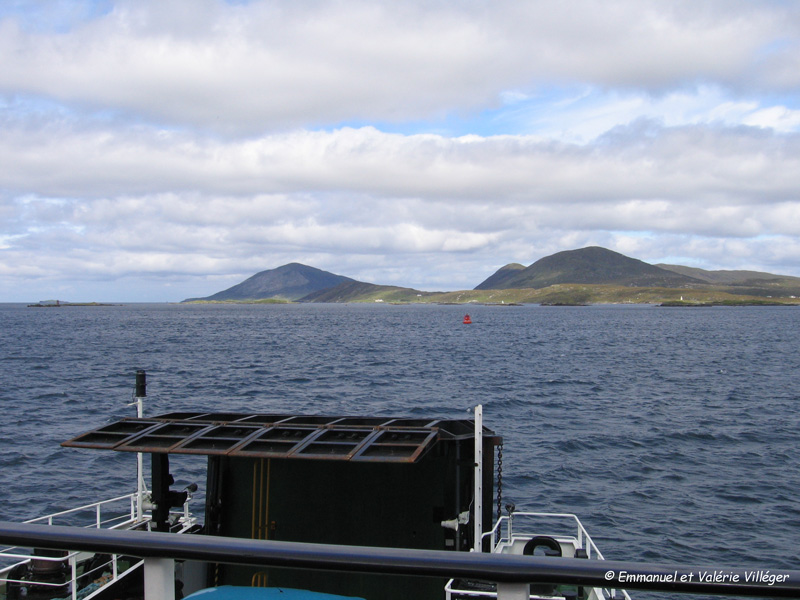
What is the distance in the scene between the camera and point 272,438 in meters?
12.5

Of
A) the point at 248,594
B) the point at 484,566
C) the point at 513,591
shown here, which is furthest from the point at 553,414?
the point at 484,566

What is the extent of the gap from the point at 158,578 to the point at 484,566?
4.89 ft

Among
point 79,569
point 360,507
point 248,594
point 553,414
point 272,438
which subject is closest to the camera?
point 248,594

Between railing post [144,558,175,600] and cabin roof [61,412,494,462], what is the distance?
7415 mm

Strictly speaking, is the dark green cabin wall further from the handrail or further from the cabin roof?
the handrail

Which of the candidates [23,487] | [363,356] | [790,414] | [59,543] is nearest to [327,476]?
[59,543]

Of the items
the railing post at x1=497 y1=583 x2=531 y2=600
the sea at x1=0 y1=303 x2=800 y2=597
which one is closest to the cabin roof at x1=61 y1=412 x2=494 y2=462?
the sea at x1=0 y1=303 x2=800 y2=597

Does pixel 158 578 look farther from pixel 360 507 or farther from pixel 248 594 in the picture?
pixel 360 507

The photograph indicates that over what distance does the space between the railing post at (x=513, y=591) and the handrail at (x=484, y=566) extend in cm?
7

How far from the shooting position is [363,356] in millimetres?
88938

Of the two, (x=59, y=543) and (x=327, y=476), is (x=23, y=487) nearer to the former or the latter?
(x=327, y=476)

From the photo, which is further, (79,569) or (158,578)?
(79,569)

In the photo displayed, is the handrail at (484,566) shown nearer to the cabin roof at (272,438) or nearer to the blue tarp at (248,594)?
the blue tarp at (248,594)

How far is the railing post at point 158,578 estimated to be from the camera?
2.94m
